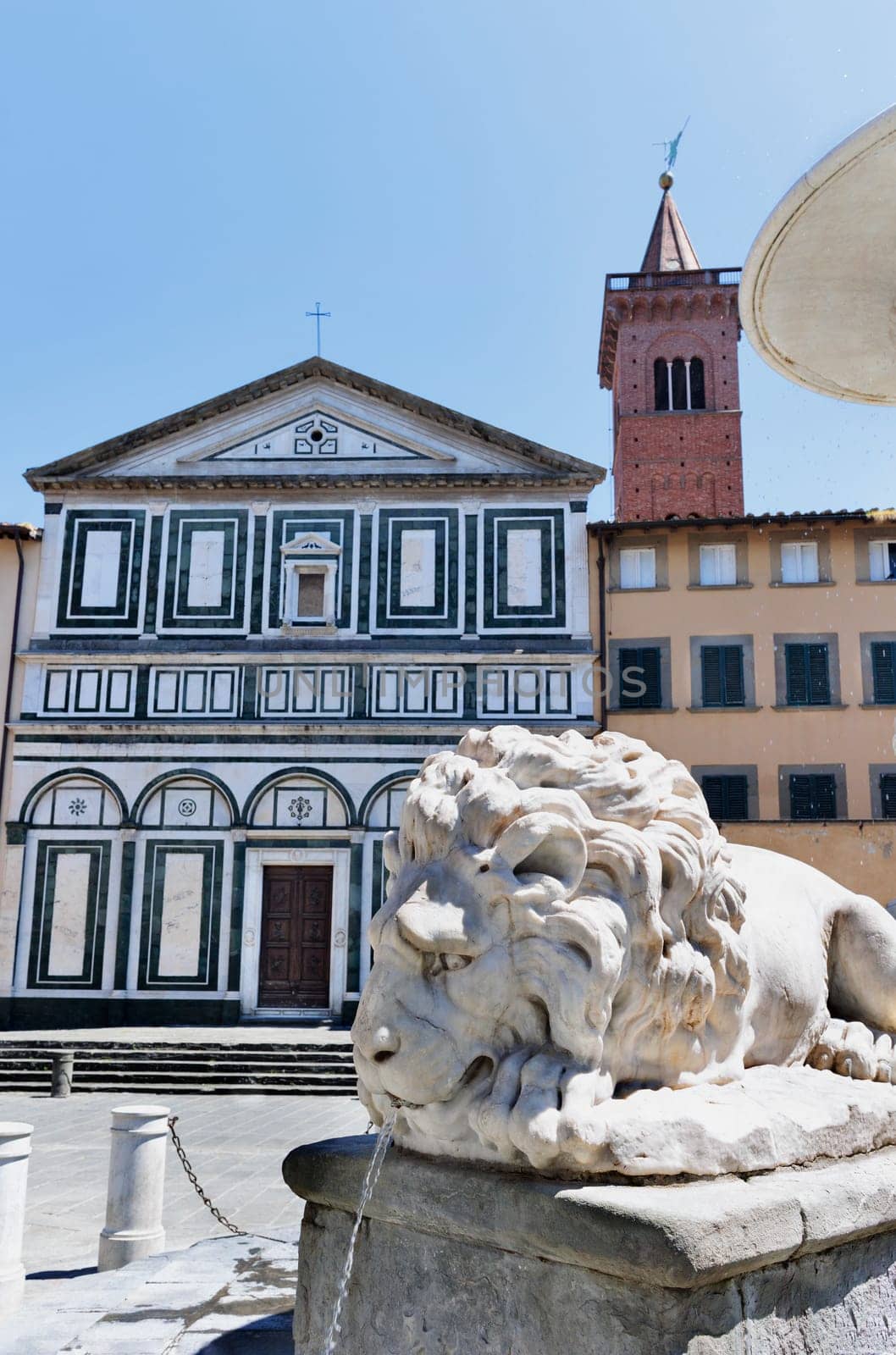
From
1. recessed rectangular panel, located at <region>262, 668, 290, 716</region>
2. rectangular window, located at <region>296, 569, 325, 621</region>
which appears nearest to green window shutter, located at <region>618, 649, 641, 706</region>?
rectangular window, located at <region>296, 569, 325, 621</region>

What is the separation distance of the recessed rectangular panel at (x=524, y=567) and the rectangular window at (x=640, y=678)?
191 centimetres

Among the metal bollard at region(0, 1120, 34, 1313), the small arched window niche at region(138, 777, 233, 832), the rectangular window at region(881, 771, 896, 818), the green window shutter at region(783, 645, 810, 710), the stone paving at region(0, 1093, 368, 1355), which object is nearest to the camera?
the stone paving at region(0, 1093, 368, 1355)

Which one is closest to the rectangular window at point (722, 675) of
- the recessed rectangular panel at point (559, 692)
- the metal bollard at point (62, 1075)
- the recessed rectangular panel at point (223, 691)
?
the recessed rectangular panel at point (559, 692)

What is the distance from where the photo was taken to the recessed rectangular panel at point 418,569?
2145 centimetres

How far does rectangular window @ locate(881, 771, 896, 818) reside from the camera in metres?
20.0

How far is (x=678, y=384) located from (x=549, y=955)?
41687 mm

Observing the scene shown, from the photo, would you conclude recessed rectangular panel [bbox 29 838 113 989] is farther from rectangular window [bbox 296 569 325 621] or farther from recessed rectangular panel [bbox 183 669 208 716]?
rectangular window [bbox 296 569 325 621]

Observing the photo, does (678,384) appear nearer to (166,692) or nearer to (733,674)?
(733,674)

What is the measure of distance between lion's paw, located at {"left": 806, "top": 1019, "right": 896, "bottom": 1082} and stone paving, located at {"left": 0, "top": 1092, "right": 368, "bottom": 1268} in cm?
449

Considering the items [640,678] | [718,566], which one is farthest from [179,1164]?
[718,566]

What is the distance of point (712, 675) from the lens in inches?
827

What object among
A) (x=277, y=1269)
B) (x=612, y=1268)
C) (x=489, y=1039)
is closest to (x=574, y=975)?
(x=489, y=1039)

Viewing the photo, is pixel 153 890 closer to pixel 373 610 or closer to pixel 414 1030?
pixel 373 610

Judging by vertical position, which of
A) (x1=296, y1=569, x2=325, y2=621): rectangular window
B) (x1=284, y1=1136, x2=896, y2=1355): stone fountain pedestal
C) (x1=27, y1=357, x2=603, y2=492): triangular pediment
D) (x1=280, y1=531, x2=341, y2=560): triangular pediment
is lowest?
(x1=284, y1=1136, x2=896, y2=1355): stone fountain pedestal
